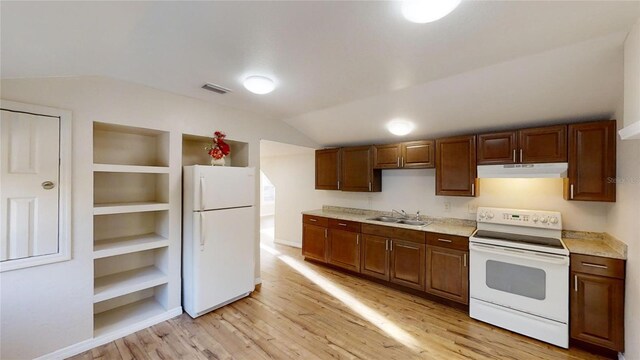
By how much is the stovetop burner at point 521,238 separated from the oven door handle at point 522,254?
11 cm

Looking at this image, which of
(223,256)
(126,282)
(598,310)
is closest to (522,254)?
(598,310)

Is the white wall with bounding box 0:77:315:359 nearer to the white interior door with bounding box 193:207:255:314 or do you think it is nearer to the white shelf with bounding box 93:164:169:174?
the white shelf with bounding box 93:164:169:174

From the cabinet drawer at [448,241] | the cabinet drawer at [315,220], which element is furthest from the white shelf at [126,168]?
the cabinet drawer at [448,241]

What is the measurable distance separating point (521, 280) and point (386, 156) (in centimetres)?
214

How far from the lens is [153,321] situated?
2623 millimetres

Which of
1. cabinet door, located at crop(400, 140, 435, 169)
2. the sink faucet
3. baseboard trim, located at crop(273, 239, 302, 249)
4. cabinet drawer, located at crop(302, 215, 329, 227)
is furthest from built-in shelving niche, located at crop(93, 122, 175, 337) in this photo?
the sink faucet

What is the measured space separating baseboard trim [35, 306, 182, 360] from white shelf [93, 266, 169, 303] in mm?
326

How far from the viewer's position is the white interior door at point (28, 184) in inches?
73.9

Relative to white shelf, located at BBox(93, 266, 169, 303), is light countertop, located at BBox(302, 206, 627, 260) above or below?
above

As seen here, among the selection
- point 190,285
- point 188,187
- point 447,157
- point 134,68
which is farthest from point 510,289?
point 134,68

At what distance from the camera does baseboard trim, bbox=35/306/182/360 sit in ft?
6.88

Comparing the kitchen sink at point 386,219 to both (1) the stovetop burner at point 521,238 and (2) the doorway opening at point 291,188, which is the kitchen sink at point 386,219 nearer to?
(1) the stovetop burner at point 521,238

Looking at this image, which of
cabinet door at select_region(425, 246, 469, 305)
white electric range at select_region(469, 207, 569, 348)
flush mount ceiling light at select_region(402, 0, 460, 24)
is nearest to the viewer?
flush mount ceiling light at select_region(402, 0, 460, 24)

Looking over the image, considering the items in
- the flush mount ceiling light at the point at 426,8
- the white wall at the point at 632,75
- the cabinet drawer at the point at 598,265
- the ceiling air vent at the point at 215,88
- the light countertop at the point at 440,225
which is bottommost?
the cabinet drawer at the point at 598,265
